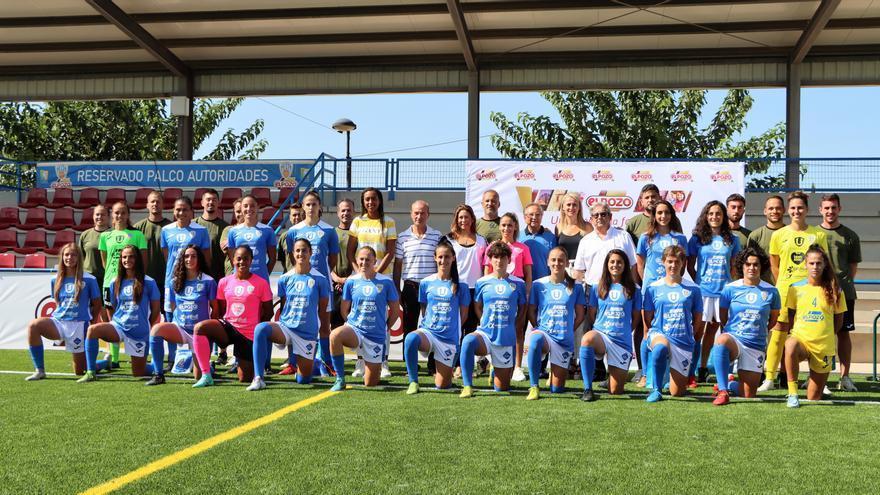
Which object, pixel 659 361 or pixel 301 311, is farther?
pixel 301 311

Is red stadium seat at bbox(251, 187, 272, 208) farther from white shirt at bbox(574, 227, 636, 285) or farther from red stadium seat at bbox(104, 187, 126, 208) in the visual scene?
white shirt at bbox(574, 227, 636, 285)

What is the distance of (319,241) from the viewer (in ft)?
25.3

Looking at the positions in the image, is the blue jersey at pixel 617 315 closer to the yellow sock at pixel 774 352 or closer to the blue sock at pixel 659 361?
the blue sock at pixel 659 361

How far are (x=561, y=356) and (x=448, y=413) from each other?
4.68 feet

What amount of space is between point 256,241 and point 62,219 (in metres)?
10.9

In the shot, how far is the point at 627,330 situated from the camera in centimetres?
660

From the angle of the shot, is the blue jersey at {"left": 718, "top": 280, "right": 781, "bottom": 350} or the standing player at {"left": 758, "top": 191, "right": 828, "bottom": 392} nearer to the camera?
the blue jersey at {"left": 718, "top": 280, "right": 781, "bottom": 350}

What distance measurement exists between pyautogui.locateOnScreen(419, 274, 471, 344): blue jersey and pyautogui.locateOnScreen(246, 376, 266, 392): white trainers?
1.36m

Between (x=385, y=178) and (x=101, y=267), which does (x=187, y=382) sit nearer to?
(x=101, y=267)

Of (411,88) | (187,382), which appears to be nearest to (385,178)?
(411,88)

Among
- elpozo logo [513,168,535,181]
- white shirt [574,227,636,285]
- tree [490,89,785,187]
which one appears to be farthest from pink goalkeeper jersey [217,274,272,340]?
tree [490,89,785,187]

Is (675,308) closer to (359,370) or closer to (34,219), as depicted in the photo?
(359,370)

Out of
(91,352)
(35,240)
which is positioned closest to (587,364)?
(91,352)

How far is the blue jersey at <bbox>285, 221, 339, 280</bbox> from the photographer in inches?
303
